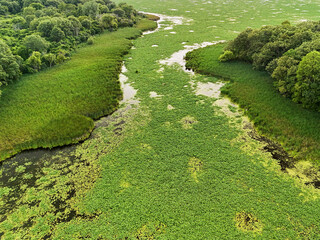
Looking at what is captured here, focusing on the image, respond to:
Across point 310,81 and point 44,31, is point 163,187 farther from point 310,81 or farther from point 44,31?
point 44,31

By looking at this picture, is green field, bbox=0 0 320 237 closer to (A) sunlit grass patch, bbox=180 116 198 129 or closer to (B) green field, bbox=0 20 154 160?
(A) sunlit grass patch, bbox=180 116 198 129

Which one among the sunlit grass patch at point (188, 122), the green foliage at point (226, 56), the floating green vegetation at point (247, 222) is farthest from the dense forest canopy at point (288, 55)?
the floating green vegetation at point (247, 222)

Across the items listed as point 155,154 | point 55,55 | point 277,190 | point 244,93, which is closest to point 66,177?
point 155,154

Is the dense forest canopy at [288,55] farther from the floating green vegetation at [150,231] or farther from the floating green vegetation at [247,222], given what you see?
the floating green vegetation at [150,231]

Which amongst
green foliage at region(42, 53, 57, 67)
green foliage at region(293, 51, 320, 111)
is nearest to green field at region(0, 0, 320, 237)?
green foliage at region(293, 51, 320, 111)

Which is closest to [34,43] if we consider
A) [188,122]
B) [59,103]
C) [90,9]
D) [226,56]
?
[59,103]
